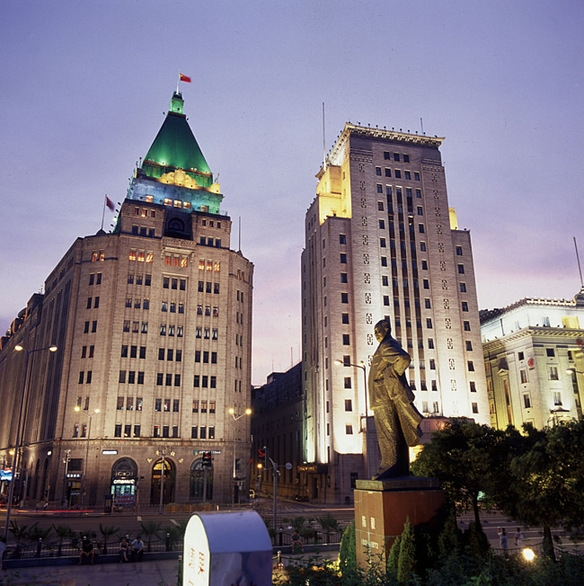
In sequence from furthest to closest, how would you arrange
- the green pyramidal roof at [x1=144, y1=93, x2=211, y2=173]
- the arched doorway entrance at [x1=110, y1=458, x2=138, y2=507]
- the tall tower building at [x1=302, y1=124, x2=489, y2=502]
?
the green pyramidal roof at [x1=144, y1=93, x2=211, y2=173] < the tall tower building at [x1=302, y1=124, x2=489, y2=502] < the arched doorway entrance at [x1=110, y1=458, x2=138, y2=507]

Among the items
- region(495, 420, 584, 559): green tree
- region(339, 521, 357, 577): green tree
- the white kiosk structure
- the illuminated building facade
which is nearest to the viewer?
the white kiosk structure

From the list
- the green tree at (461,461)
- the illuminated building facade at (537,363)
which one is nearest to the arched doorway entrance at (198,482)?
the illuminated building facade at (537,363)

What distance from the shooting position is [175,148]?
99.5 metres

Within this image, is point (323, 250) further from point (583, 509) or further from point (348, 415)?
point (583, 509)

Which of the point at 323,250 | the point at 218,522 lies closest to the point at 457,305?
the point at 323,250

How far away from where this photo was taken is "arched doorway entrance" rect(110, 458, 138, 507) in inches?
2785

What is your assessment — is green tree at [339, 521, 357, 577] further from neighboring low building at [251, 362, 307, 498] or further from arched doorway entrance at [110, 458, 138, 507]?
neighboring low building at [251, 362, 307, 498]

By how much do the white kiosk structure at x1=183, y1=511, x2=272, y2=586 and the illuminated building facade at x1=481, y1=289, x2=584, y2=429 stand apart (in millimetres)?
79179

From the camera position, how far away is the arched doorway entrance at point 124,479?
70.8 m

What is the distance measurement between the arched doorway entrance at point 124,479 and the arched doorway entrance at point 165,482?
8.51ft

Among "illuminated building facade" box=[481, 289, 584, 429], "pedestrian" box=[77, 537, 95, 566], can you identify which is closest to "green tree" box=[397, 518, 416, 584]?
"pedestrian" box=[77, 537, 95, 566]

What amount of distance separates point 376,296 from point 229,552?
79.1 metres

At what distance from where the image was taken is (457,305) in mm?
87688

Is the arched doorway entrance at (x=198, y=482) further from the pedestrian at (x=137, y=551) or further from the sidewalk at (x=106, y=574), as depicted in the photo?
the sidewalk at (x=106, y=574)
